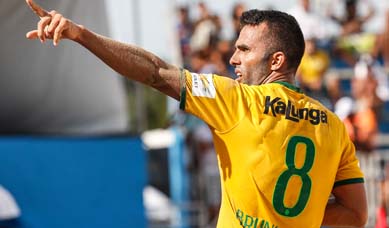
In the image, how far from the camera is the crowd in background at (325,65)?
40.2 ft

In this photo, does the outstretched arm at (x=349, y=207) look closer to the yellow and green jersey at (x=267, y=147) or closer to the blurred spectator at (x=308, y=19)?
the yellow and green jersey at (x=267, y=147)

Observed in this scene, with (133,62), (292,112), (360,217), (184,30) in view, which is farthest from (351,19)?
(133,62)

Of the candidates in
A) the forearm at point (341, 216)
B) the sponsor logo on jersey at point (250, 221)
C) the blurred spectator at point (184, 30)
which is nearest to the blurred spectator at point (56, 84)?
the blurred spectator at point (184, 30)

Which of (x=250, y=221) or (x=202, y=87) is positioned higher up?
(x=202, y=87)

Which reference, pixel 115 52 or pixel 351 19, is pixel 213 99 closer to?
pixel 115 52

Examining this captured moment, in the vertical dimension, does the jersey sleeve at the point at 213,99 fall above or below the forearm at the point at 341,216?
above

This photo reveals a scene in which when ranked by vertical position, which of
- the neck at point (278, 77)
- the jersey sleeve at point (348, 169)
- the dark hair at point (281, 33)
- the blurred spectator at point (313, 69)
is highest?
the blurred spectator at point (313, 69)

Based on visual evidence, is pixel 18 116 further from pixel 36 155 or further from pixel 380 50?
pixel 380 50

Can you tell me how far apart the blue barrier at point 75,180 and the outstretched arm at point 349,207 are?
4697mm

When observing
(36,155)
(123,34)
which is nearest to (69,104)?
→ (36,155)

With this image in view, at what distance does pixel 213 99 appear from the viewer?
3947 millimetres

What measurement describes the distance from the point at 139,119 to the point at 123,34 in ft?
3.97

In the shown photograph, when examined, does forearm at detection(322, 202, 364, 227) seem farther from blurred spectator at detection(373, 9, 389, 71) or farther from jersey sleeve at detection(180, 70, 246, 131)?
blurred spectator at detection(373, 9, 389, 71)

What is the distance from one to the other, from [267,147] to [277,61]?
1.46 ft
